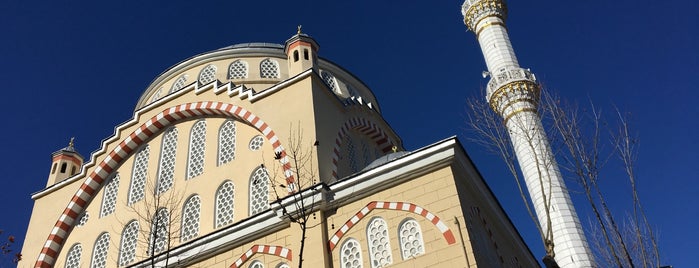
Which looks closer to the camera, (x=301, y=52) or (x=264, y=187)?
(x=264, y=187)

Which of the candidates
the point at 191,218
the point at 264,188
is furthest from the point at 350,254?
the point at 191,218

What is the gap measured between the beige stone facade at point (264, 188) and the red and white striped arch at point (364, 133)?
0.11 ft

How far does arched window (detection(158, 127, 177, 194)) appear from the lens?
40.7ft

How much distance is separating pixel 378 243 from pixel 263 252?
2052 millimetres

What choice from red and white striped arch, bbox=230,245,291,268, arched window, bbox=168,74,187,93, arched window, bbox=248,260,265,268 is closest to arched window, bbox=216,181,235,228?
red and white striped arch, bbox=230,245,291,268

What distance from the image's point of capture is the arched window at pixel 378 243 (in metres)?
8.49

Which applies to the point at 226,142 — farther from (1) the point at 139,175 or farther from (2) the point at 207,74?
(2) the point at 207,74

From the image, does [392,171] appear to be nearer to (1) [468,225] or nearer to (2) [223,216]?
(1) [468,225]

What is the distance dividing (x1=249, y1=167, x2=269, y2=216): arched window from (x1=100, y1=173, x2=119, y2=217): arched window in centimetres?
377

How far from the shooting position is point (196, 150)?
1252 cm

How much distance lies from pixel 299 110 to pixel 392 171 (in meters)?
2.70

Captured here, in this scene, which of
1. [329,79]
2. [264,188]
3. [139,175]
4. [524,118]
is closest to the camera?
[264,188]

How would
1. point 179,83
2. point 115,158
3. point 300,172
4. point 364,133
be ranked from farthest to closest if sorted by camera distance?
point 179,83 → point 364,133 → point 115,158 → point 300,172

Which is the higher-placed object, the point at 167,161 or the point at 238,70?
the point at 238,70
